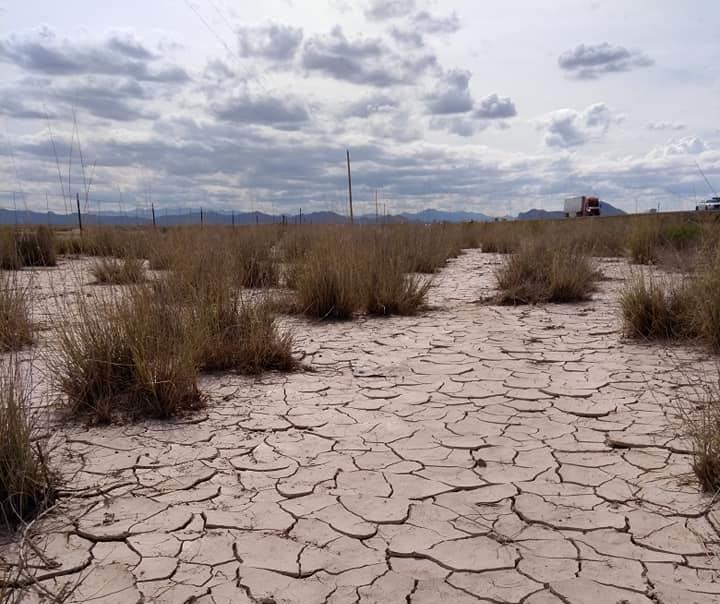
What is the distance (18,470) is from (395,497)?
1512 mm

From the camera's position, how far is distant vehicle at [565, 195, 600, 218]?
138 feet

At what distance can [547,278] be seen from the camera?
7488 mm

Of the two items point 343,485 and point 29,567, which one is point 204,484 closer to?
point 343,485

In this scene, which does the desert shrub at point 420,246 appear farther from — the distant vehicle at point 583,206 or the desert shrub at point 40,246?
the distant vehicle at point 583,206

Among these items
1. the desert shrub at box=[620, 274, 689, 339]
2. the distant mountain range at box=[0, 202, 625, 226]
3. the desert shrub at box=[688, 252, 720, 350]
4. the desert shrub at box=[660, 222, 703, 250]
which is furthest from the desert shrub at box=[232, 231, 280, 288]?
the desert shrub at box=[660, 222, 703, 250]

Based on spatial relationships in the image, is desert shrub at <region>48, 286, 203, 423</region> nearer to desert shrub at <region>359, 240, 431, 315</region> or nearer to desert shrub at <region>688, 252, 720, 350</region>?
desert shrub at <region>359, 240, 431, 315</region>

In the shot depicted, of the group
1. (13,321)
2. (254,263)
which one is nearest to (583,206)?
(254,263)

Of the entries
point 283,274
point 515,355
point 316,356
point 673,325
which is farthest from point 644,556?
point 283,274

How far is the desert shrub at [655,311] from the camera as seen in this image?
4.98 m

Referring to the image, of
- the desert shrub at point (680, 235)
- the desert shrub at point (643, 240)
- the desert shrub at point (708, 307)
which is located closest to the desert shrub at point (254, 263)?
the desert shrub at point (708, 307)

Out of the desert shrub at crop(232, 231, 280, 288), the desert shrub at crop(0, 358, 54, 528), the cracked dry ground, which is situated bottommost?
the cracked dry ground

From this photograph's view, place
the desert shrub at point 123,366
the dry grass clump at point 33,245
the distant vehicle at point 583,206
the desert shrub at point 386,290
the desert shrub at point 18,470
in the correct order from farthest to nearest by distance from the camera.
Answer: the distant vehicle at point 583,206 → the dry grass clump at point 33,245 → the desert shrub at point 386,290 → the desert shrub at point 123,366 → the desert shrub at point 18,470

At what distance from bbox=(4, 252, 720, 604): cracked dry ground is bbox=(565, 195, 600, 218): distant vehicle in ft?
131

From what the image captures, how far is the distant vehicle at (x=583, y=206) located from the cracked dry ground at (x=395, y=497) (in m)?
39.8
